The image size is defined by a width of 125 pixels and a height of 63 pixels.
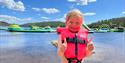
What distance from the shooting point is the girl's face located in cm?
134

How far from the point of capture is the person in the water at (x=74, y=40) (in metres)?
1.34

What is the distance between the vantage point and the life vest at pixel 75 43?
4.44 feet

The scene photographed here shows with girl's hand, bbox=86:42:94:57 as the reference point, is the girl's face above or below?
above

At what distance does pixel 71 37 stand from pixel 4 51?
488 cm

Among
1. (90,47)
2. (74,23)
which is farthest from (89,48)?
(74,23)

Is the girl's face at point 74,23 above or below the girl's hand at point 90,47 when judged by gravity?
above

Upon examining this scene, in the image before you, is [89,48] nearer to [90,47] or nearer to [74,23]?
[90,47]

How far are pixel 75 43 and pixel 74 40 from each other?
2 cm

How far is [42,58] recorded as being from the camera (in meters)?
5.09

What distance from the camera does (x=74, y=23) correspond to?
4.42ft

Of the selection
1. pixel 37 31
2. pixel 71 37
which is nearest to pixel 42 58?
pixel 71 37

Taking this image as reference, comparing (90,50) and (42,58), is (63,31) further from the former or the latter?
(42,58)

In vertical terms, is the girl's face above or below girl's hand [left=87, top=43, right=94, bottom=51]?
above

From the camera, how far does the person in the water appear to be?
52.8 inches
